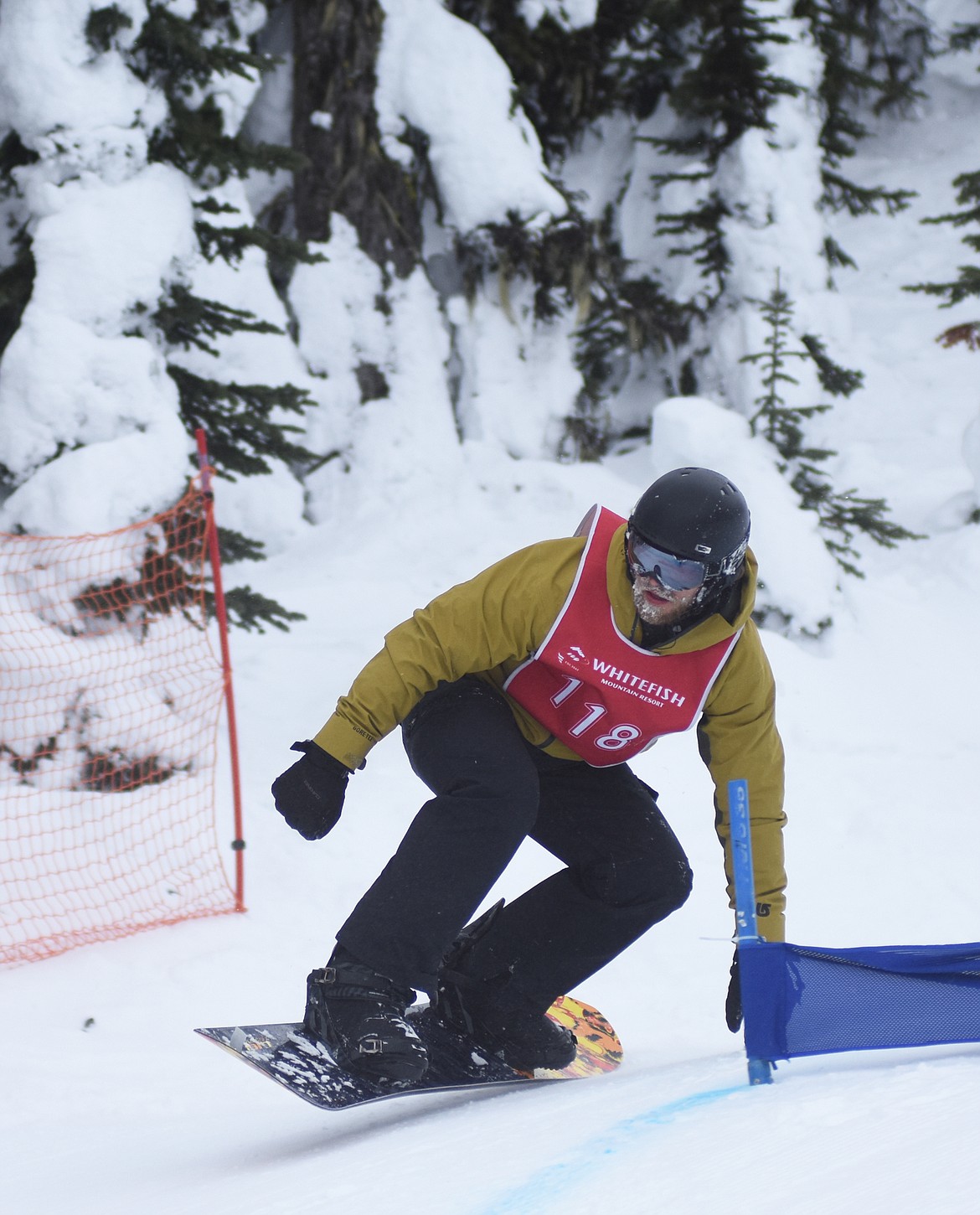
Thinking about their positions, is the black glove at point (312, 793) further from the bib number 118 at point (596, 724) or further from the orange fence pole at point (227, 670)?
the orange fence pole at point (227, 670)

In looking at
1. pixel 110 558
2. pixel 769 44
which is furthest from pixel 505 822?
pixel 769 44

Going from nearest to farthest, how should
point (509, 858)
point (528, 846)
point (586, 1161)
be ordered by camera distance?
point (586, 1161)
point (509, 858)
point (528, 846)

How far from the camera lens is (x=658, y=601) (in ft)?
9.07

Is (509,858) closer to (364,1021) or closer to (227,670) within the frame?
(364,1021)

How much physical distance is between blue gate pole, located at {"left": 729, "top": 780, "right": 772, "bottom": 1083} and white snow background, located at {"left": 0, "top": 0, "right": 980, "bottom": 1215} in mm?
299

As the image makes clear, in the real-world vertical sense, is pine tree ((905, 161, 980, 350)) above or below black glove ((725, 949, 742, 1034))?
above

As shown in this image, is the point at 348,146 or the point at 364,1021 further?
the point at 348,146

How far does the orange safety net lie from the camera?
5.05m

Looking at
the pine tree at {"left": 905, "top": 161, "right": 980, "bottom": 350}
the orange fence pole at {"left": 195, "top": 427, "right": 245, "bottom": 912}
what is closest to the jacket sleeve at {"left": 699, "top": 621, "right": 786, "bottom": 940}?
the orange fence pole at {"left": 195, "top": 427, "right": 245, "bottom": 912}

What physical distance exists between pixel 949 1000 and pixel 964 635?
6777 mm

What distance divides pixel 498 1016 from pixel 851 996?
1100 millimetres

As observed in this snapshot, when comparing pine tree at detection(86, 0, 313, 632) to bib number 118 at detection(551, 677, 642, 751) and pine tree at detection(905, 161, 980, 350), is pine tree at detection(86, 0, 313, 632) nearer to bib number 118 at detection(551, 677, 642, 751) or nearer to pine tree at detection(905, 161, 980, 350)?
bib number 118 at detection(551, 677, 642, 751)

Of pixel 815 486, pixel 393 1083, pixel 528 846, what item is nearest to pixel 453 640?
pixel 393 1083

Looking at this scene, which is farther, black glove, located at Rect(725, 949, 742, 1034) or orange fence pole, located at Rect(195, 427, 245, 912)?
orange fence pole, located at Rect(195, 427, 245, 912)
